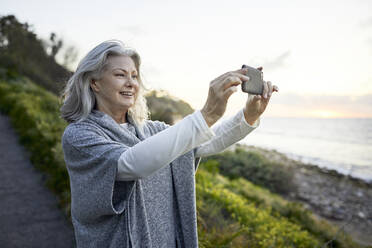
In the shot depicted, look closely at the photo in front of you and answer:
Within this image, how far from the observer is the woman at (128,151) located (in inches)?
41.3

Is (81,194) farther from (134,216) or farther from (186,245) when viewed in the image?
Answer: (186,245)

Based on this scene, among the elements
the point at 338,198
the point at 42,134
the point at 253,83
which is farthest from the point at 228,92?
the point at 338,198

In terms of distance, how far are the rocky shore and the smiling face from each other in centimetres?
731

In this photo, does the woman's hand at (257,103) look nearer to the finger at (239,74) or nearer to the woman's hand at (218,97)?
the finger at (239,74)

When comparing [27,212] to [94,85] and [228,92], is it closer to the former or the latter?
[94,85]

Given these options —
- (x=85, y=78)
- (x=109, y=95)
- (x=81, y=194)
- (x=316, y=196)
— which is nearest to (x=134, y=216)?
(x=81, y=194)

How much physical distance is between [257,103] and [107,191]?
0.96m

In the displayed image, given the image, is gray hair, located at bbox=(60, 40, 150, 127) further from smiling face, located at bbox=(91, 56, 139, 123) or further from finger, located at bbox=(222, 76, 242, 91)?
finger, located at bbox=(222, 76, 242, 91)

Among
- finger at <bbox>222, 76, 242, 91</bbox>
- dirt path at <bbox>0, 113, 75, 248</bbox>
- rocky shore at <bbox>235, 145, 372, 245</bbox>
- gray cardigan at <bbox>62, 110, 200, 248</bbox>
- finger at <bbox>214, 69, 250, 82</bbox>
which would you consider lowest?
dirt path at <bbox>0, 113, 75, 248</bbox>

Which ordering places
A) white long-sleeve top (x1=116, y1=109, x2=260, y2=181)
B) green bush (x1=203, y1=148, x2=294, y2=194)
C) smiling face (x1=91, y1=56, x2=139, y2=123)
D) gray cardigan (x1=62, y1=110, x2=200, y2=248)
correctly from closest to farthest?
white long-sleeve top (x1=116, y1=109, x2=260, y2=181)
gray cardigan (x1=62, y1=110, x2=200, y2=248)
smiling face (x1=91, y1=56, x2=139, y2=123)
green bush (x1=203, y1=148, x2=294, y2=194)

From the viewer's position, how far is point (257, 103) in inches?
59.4

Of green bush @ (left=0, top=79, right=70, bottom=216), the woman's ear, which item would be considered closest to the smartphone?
the woman's ear

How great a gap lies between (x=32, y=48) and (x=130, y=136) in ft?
59.9

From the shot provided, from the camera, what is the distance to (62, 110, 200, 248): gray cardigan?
120 cm
